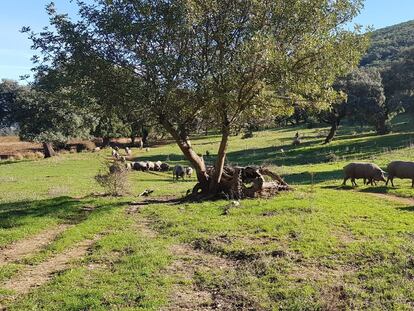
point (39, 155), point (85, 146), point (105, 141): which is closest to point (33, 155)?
point (39, 155)

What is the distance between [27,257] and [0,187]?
70.5 feet

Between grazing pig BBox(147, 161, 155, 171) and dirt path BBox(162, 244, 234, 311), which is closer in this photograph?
dirt path BBox(162, 244, 234, 311)

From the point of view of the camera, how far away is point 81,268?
1391 cm

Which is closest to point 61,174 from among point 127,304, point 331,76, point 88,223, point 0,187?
point 0,187

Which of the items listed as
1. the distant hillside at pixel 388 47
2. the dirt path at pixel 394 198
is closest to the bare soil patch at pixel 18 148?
the dirt path at pixel 394 198

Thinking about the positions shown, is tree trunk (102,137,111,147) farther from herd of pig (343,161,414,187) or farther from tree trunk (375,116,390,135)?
herd of pig (343,161,414,187)

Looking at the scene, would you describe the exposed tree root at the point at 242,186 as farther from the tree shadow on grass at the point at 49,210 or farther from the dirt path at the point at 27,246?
the dirt path at the point at 27,246

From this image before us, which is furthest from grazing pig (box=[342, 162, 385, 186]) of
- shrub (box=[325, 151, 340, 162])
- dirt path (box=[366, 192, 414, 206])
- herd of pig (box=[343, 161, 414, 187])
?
shrub (box=[325, 151, 340, 162])

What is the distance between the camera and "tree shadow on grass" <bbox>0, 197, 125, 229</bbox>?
806 inches

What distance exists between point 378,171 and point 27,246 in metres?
19.8

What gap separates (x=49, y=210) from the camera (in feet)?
73.5

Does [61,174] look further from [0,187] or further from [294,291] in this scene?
[294,291]

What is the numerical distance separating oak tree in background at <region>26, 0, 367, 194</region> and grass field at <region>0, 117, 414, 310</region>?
5038mm

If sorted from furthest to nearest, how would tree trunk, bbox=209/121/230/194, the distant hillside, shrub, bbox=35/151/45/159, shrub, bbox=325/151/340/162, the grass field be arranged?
the distant hillside → shrub, bbox=35/151/45/159 → shrub, bbox=325/151/340/162 → tree trunk, bbox=209/121/230/194 → the grass field
